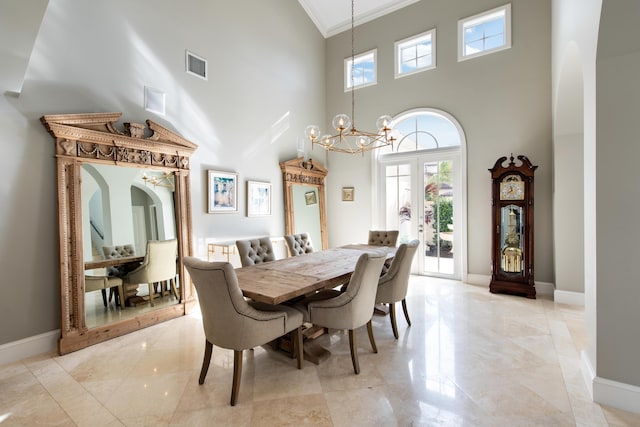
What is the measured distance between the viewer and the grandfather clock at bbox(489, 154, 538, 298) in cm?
422

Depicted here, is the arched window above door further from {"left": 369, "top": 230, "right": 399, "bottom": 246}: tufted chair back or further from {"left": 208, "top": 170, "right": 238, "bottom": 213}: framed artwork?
{"left": 208, "top": 170, "right": 238, "bottom": 213}: framed artwork

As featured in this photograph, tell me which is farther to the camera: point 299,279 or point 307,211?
point 307,211

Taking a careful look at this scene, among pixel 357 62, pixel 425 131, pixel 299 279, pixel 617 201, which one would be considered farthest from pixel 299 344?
pixel 357 62

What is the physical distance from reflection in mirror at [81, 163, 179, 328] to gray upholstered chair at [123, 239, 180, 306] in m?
0.06

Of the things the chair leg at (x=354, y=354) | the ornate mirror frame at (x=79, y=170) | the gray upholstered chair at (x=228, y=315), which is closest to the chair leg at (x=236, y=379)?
the gray upholstered chair at (x=228, y=315)

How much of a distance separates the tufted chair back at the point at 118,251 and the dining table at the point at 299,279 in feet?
4.46

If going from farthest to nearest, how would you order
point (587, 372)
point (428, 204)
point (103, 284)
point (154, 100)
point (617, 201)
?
point (428, 204) < point (154, 100) < point (103, 284) < point (587, 372) < point (617, 201)

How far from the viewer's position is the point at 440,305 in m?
3.97

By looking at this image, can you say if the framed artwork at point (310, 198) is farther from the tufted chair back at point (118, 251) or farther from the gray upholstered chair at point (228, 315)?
the gray upholstered chair at point (228, 315)

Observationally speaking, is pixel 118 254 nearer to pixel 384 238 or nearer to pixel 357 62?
pixel 384 238

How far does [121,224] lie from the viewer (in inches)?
127

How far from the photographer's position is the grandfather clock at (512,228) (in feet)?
13.8

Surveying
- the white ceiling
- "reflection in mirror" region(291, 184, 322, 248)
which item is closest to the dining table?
"reflection in mirror" region(291, 184, 322, 248)

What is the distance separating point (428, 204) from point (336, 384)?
399 centimetres
